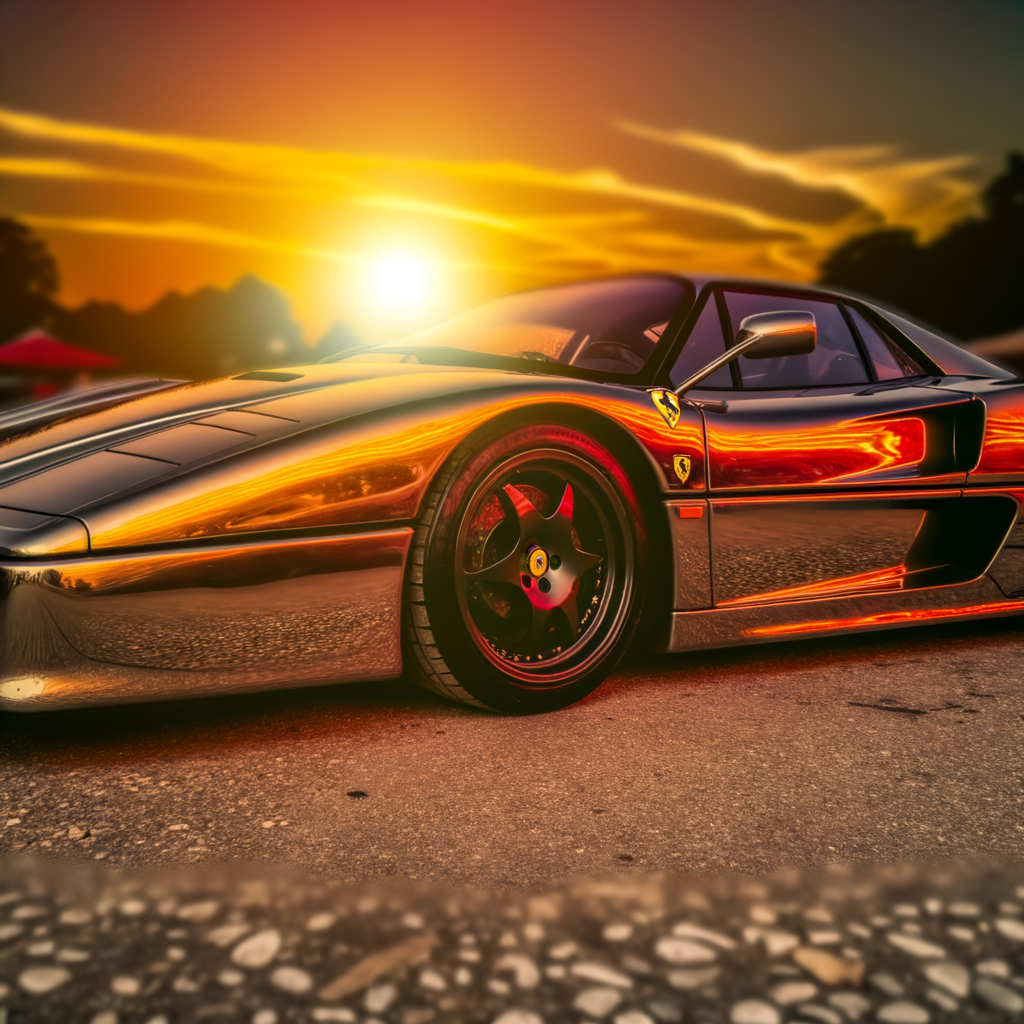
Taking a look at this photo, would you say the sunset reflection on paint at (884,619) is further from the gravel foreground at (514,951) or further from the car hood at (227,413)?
the gravel foreground at (514,951)

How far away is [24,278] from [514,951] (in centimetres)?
4874

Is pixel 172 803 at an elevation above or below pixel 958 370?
below

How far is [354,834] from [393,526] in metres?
0.66

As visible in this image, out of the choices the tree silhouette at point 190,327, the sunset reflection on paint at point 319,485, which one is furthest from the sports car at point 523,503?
the tree silhouette at point 190,327

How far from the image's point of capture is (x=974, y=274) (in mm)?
33219

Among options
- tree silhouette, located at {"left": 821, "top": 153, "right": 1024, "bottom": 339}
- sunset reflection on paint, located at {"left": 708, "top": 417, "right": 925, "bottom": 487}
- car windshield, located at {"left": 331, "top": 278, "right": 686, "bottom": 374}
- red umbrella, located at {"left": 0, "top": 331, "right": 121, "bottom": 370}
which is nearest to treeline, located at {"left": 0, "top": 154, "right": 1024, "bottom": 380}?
tree silhouette, located at {"left": 821, "top": 153, "right": 1024, "bottom": 339}

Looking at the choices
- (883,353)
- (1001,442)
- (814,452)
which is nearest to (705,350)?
(814,452)

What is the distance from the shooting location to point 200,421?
2195mm

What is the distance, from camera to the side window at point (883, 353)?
123 inches

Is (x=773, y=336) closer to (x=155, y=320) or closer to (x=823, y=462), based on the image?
(x=823, y=462)

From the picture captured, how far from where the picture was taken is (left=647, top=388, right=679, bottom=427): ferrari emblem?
8.13 ft

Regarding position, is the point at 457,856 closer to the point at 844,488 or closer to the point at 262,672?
the point at 262,672

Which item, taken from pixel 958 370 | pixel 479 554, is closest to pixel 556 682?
pixel 479 554

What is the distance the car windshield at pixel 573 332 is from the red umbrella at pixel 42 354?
83.6 ft
